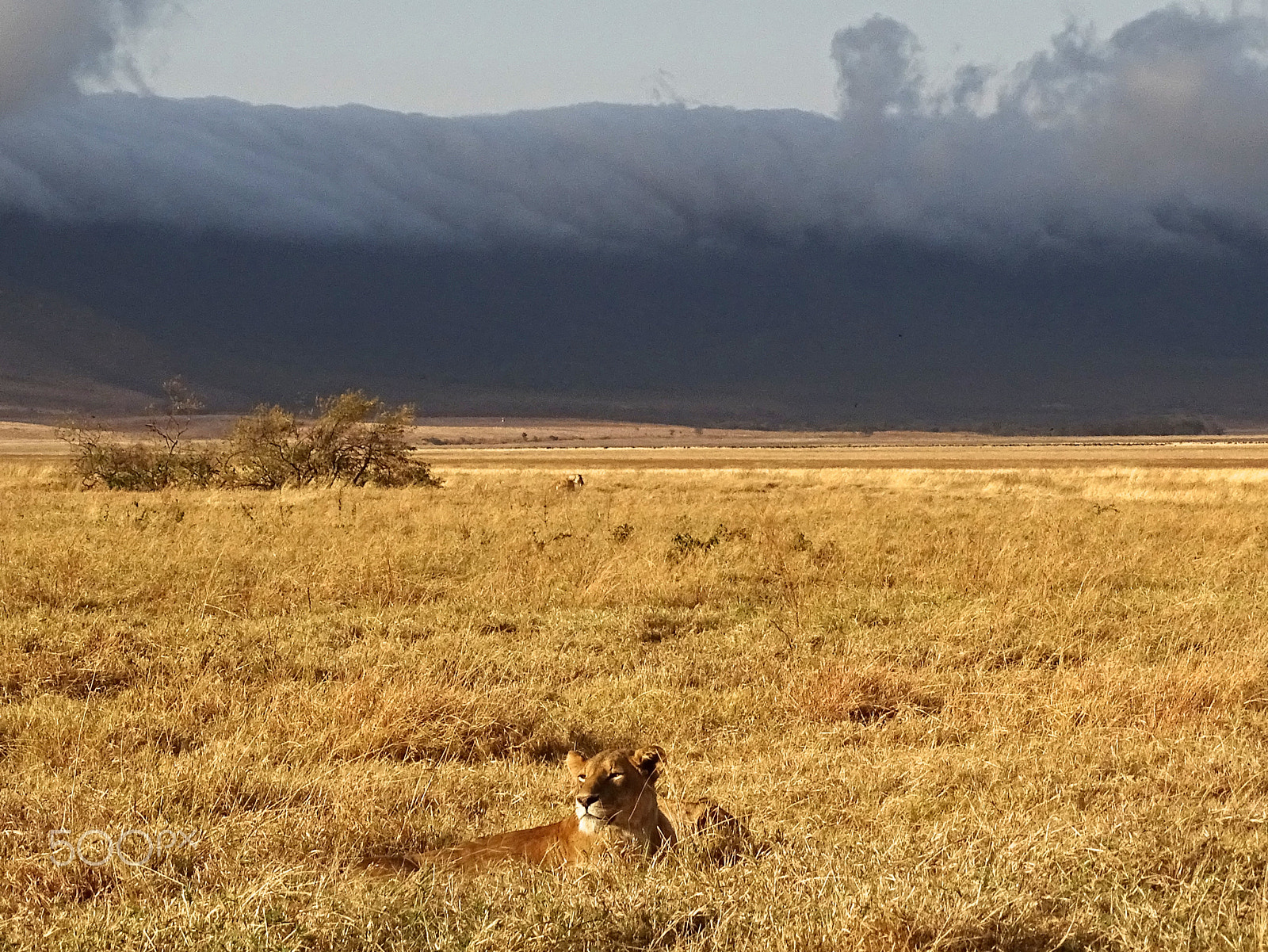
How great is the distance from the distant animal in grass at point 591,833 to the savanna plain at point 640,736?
0.56ft

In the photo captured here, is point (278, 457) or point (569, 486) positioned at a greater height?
point (278, 457)

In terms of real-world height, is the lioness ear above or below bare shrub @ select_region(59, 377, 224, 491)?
above

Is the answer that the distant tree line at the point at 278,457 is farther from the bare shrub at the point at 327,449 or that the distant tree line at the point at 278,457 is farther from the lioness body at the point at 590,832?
the lioness body at the point at 590,832

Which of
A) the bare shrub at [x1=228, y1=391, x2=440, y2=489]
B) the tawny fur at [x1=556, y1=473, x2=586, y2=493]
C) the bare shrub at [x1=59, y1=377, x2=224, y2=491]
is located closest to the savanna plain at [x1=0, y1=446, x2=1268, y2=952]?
the tawny fur at [x1=556, y1=473, x2=586, y2=493]

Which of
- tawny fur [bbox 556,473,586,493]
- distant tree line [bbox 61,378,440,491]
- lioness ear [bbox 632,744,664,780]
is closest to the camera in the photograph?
lioness ear [bbox 632,744,664,780]

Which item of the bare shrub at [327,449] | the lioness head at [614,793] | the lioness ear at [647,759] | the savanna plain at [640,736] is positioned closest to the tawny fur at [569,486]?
the bare shrub at [327,449]

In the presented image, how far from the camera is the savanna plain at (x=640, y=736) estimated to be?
14.6 feet

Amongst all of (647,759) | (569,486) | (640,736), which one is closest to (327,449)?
(569,486)

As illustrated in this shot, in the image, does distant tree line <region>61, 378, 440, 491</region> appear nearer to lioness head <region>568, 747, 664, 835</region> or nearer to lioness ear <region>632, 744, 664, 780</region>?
lioness ear <region>632, 744, 664, 780</region>

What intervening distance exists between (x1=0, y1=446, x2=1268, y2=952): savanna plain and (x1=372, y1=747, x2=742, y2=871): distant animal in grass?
172 mm

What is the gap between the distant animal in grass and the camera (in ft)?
16.4

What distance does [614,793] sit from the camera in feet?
16.6

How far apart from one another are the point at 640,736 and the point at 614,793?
7.89 feet

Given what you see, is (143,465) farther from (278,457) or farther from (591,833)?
(591,833)
